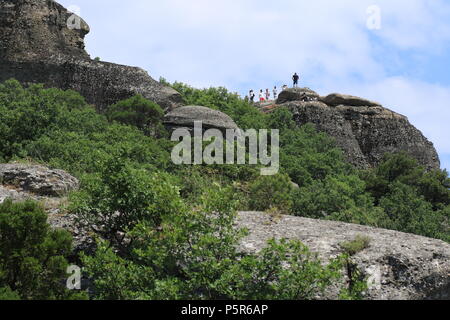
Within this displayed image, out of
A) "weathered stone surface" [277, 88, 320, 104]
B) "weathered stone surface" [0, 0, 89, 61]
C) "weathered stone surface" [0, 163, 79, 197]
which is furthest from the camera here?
"weathered stone surface" [277, 88, 320, 104]

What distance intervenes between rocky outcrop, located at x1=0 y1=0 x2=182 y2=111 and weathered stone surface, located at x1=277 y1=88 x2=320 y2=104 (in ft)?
33.6

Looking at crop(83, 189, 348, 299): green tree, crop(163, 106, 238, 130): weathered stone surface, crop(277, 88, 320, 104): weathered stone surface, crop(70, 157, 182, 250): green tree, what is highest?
crop(277, 88, 320, 104): weathered stone surface

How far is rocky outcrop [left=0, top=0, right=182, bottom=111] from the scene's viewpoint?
46125 millimetres

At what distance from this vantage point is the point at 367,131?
52156 millimetres

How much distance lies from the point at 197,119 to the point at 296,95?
13.7 m

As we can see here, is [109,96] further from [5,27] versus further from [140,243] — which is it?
[140,243]

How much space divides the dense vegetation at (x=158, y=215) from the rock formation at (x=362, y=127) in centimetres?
1114

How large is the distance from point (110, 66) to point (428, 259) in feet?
95.9

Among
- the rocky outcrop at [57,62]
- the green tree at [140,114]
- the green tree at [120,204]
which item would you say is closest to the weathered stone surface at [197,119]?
the green tree at [140,114]

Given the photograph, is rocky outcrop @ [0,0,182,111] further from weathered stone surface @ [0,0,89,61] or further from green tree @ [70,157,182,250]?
green tree @ [70,157,182,250]

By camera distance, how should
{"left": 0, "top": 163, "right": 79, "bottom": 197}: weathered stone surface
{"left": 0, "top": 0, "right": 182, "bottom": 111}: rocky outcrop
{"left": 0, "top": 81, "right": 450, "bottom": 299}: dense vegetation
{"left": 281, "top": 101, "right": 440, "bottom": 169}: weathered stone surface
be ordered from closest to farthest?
{"left": 0, "top": 81, "right": 450, "bottom": 299}: dense vegetation → {"left": 0, "top": 163, "right": 79, "bottom": 197}: weathered stone surface → {"left": 0, "top": 0, "right": 182, "bottom": 111}: rocky outcrop → {"left": 281, "top": 101, "right": 440, "bottom": 169}: weathered stone surface

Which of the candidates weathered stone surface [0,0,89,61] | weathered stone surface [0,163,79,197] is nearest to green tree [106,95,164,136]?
weathered stone surface [0,0,89,61]

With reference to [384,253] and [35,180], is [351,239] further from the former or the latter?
[35,180]

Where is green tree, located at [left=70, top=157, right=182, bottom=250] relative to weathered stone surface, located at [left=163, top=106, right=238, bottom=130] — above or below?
below
